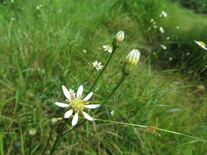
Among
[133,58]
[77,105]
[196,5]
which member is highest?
[196,5]

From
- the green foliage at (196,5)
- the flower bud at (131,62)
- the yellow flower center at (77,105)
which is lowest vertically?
the yellow flower center at (77,105)

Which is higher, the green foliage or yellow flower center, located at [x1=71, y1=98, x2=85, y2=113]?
the green foliage

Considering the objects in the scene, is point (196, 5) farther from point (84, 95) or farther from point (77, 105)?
point (77, 105)

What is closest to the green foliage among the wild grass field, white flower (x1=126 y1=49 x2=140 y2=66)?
the wild grass field

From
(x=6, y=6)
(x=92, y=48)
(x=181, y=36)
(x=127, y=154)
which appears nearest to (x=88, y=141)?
(x=127, y=154)

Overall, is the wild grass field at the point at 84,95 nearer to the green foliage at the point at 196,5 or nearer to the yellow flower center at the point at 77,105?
the yellow flower center at the point at 77,105

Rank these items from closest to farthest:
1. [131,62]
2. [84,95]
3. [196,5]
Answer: [131,62] < [84,95] < [196,5]

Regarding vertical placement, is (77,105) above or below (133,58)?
below

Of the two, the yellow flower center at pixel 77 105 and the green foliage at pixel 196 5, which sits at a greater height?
the green foliage at pixel 196 5

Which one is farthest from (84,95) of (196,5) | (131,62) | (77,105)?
(196,5)

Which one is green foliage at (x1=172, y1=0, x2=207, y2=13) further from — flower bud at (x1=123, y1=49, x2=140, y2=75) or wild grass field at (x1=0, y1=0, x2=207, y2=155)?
flower bud at (x1=123, y1=49, x2=140, y2=75)

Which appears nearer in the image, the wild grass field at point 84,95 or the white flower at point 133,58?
the white flower at point 133,58

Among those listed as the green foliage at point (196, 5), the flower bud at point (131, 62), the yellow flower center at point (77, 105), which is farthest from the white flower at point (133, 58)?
the green foliage at point (196, 5)
